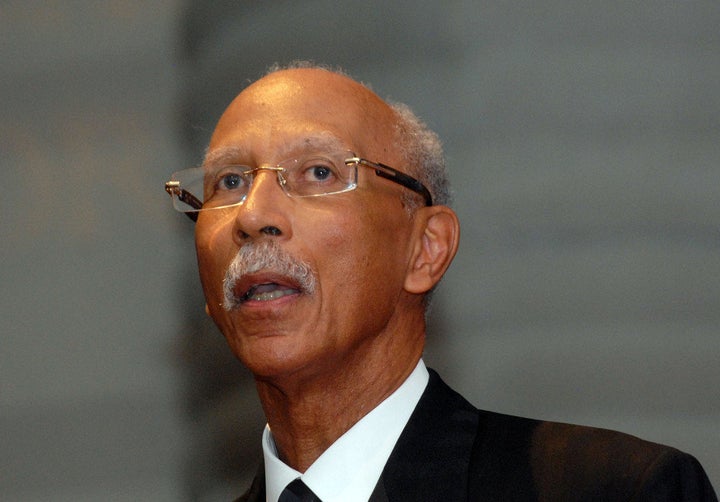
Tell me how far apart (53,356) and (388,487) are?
5.02 feet

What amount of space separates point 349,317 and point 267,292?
16cm

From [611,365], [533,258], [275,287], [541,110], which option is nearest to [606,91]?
[541,110]

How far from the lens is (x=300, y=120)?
2.28 m

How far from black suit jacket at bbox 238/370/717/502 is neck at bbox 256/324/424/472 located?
0.10 meters

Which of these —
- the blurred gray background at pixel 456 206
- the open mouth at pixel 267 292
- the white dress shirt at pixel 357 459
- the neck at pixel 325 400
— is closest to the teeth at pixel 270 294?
the open mouth at pixel 267 292

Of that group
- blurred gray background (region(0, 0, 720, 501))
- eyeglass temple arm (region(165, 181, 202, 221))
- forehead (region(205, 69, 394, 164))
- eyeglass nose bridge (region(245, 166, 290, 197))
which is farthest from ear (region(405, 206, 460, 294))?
blurred gray background (region(0, 0, 720, 501))

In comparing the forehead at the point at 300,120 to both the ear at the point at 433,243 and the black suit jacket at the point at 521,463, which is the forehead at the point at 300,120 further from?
the black suit jacket at the point at 521,463

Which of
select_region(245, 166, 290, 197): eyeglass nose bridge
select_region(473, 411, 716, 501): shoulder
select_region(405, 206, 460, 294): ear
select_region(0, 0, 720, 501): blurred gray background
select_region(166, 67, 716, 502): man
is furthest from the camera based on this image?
select_region(0, 0, 720, 501): blurred gray background

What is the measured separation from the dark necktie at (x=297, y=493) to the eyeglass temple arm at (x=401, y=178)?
0.58 metres

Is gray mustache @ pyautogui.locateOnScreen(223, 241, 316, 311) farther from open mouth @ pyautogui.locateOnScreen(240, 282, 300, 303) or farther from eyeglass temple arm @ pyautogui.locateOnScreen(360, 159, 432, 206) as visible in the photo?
eyeglass temple arm @ pyautogui.locateOnScreen(360, 159, 432, 206)

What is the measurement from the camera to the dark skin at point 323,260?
2.14 meters

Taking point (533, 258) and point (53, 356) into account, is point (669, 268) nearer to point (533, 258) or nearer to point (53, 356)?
point (533, 258)

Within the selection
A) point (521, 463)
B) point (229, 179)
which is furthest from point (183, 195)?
point (521, 463)

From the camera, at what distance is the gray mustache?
6.93 ft
